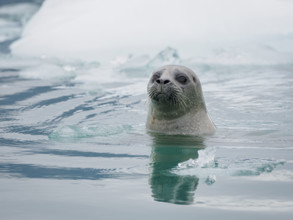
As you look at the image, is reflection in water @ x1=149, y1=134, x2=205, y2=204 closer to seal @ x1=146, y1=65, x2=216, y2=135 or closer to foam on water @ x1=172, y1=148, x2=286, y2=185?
foam on water @ x1=172, y1=148, x2=286, y2=185

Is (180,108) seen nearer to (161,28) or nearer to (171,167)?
(171,167)

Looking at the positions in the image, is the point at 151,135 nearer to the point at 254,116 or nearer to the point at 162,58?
the point at 254,116

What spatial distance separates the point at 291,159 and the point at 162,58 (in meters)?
6.20

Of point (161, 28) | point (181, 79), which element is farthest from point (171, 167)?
point (161, 28)

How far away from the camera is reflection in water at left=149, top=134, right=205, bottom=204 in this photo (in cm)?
296

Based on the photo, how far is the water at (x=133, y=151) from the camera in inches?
111

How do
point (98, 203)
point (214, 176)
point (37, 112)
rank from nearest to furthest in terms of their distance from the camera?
1. point (98, 203)
2. point (214, 176)
3. point (37, 112)

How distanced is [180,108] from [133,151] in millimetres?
1370

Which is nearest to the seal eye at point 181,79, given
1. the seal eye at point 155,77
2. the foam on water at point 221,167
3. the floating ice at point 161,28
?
the seal eye at point 155,77

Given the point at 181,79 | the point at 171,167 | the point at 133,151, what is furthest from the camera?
the point at 181,79

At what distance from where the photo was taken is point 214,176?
11.2ft

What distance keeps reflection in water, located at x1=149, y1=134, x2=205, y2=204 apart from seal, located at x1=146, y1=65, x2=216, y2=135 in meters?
0.28

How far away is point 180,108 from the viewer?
5758mm

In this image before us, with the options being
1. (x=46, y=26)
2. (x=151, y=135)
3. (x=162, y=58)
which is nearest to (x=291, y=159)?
(x=151, y=135)
